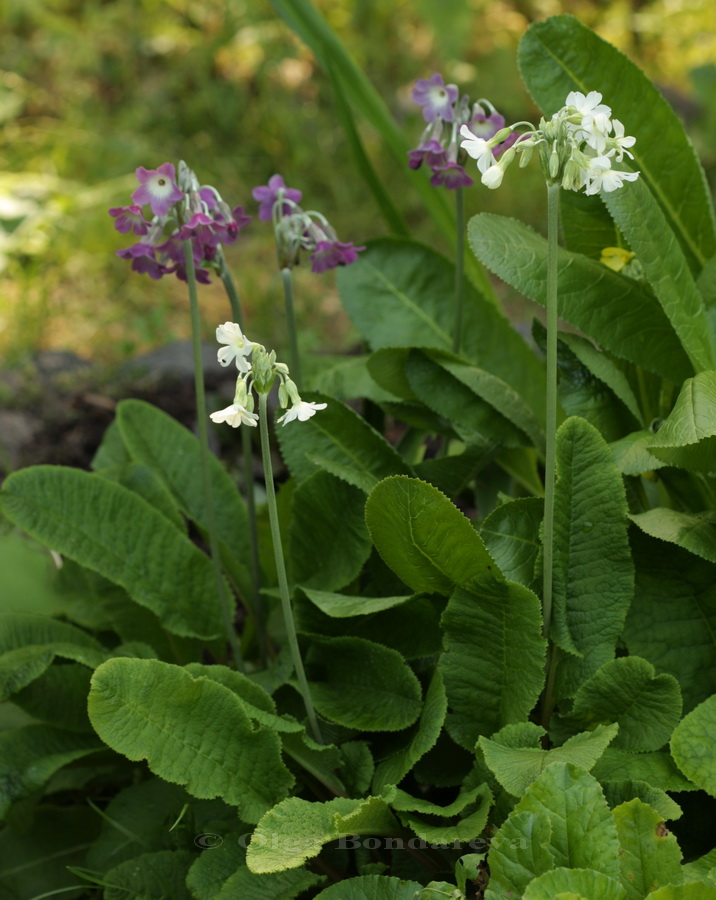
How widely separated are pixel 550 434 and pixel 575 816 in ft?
1.44

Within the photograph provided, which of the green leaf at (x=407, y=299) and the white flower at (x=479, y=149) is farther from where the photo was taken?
the green leaf at (x=407, y=299)

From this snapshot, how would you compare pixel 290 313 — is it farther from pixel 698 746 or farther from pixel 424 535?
pixel 698 746

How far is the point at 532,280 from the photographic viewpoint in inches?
59.9

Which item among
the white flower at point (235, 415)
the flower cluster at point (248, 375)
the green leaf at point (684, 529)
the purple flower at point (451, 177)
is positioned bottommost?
the green leaf at point (684, 529)

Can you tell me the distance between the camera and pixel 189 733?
1.27m

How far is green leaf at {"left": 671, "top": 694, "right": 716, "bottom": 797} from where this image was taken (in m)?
1.20

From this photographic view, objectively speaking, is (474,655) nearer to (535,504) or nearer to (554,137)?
(535,504)

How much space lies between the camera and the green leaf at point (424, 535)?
1.29 m

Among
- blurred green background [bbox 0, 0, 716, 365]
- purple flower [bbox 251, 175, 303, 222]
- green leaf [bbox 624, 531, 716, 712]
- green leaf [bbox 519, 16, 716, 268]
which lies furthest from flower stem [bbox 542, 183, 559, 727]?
blurred green background [bbox 0, 0, 716, 365]

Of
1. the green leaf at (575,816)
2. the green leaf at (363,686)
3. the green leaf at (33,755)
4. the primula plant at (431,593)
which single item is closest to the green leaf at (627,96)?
the primula plant at (431,593)

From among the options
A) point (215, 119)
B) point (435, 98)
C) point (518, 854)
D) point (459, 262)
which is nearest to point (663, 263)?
point (459, 262)

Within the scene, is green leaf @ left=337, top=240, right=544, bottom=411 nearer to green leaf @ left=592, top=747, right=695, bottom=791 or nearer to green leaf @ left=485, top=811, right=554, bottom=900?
green leaf @ left=592, top=747, right=695, bottom=791

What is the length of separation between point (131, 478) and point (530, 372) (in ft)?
2.54

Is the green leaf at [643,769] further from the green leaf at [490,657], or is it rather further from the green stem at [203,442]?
the green stem at [203,442]
